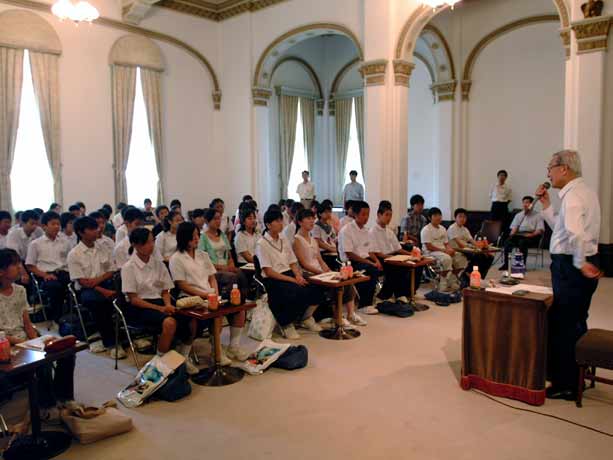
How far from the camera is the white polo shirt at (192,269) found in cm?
468

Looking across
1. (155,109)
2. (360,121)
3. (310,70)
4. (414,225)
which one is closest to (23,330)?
(414,225)

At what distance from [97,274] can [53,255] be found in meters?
1.21

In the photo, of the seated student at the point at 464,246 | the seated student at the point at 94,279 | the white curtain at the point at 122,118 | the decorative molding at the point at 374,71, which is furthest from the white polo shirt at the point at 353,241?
the white curtain at the point at 122,118

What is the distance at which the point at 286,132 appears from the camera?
47.3 feet

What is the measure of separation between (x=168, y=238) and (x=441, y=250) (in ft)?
11.7

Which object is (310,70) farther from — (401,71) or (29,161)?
(29,161)

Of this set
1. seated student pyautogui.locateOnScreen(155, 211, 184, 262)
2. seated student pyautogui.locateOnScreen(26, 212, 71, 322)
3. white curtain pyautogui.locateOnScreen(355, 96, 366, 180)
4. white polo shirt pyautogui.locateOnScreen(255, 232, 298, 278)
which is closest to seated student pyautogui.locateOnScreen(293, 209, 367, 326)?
white polo shirt pyautogui.locateOnScreen(255, 232, 298, 278)

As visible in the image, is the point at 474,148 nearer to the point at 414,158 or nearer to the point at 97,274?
the point at 414,158

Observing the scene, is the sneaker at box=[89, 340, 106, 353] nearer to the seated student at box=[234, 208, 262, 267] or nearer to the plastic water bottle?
the seated student at box=[234, 208, 262, 267]

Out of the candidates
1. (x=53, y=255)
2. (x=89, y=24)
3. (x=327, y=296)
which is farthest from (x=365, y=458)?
(x=89, y=24)

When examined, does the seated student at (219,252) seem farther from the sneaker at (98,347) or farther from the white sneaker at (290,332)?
the sneaker at (98,347)

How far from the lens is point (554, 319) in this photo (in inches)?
153

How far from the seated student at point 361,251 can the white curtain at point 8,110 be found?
6365 millimetres

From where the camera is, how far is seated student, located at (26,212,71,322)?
5902mm
